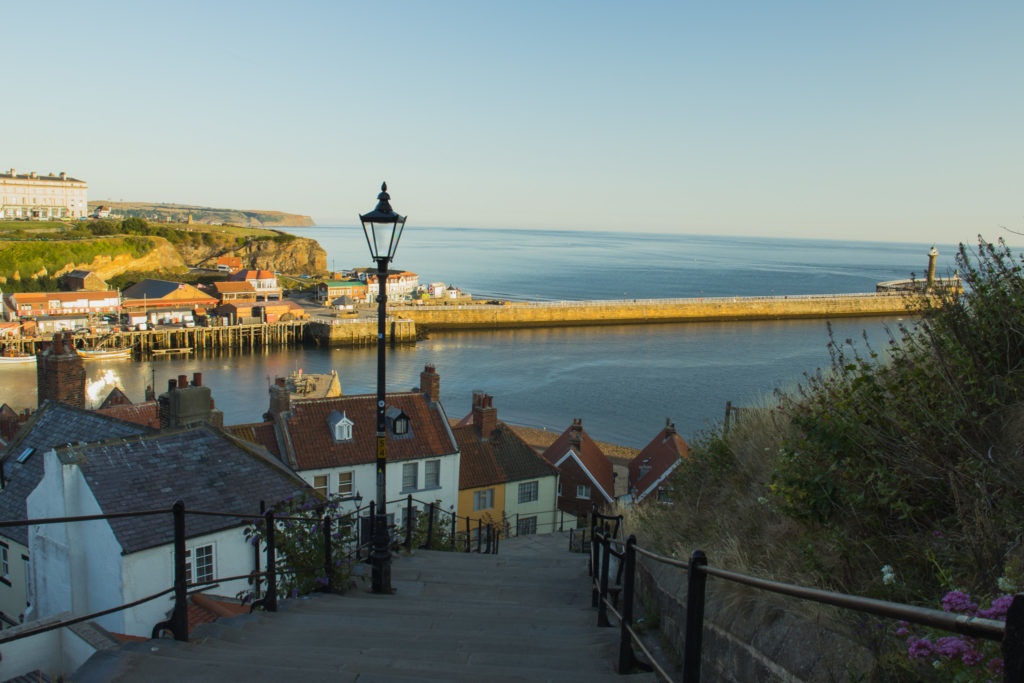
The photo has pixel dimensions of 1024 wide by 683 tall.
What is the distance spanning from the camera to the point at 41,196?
180m

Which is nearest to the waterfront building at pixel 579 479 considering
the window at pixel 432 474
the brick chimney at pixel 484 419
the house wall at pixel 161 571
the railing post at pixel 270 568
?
the brick chimney at pixel 484 419

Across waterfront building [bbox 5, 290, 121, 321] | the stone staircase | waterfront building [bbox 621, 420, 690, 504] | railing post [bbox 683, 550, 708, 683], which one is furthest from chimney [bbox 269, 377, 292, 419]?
waterfront building [bbox 5, 290, 121, 321]

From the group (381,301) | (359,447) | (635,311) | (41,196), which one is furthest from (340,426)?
(41,196)

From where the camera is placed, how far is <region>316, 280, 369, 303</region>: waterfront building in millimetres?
100312

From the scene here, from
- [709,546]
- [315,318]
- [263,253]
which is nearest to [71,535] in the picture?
[709,546]

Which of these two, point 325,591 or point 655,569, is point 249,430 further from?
point 655,569

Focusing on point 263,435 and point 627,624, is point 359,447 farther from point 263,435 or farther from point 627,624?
point 627,624

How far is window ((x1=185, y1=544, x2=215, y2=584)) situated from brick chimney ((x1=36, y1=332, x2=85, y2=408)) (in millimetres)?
10477

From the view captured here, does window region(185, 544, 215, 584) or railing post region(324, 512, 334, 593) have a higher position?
railing post region(324, 512, 334, 593)

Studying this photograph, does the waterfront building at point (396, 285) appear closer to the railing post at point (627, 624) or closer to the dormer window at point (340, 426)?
the dormer window at point (340, 426)

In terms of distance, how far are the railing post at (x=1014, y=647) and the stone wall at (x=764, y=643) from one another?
7.86 feet

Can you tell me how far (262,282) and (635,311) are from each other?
51885 mm

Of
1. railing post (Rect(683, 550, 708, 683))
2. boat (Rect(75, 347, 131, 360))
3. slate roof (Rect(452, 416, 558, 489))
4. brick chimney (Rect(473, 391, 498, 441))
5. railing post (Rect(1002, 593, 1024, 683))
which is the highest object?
railing post (Rect(1002, 593, 1024, 683))

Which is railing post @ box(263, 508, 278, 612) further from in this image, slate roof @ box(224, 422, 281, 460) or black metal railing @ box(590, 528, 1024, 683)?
slate roof @ box(224, 422, 281, 460)
